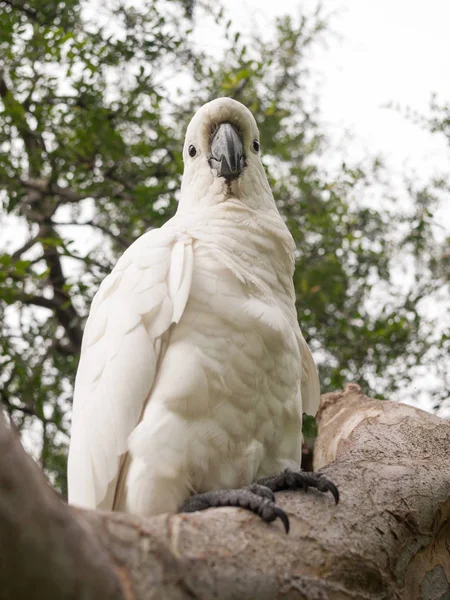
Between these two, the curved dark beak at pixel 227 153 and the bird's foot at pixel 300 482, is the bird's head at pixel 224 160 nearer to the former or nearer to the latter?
the curved dark beak at pixel 227 153

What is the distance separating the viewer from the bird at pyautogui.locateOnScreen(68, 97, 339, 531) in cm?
200

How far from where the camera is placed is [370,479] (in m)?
2.02

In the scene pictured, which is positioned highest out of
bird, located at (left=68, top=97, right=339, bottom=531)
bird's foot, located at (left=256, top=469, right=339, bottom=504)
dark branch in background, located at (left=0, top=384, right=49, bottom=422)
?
dark branch in background, located at (left=0, top=384, right=49, bottom=422)

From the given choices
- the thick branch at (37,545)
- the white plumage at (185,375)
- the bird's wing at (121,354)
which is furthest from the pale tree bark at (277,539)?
the bird's wing at (121,354)

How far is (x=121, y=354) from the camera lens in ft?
7.00

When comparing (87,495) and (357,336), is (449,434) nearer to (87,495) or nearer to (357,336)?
(87,495)

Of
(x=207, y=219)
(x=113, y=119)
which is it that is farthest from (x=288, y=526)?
(x=113, y=119)

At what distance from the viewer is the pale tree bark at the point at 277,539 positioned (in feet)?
2.78

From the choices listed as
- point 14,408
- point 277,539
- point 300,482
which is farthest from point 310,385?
point 14,408

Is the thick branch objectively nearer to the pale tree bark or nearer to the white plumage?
the pale tree bark

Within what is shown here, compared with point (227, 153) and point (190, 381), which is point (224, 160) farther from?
point (190, 381)

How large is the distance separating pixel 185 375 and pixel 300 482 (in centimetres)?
50

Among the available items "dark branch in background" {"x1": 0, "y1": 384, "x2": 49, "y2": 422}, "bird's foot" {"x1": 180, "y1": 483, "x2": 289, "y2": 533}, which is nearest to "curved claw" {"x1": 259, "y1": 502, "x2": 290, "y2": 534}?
"bird's foot" {"x1": 180, "y1": 483, "x2": 289, "y2": 533}

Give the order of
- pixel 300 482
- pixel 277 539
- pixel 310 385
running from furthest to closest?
pixel 310 385, pixel 300 482, pixel 277 539
